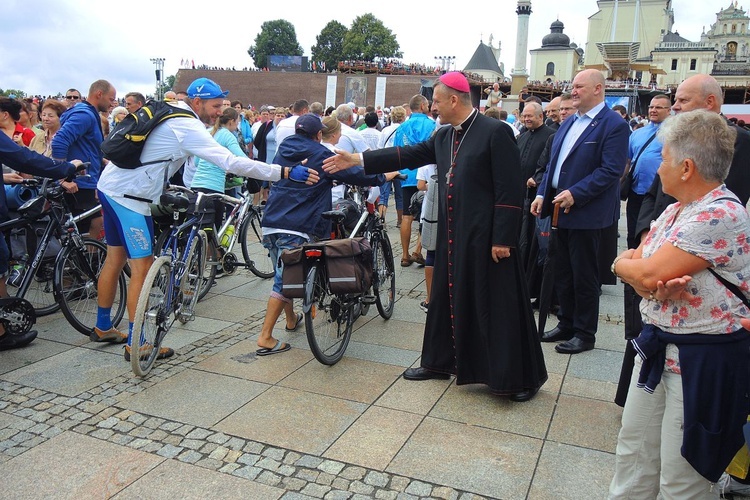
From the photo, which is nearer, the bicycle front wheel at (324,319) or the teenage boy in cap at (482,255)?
the teenage boy in cap at (482,255)

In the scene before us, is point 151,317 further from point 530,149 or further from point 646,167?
point 646,167

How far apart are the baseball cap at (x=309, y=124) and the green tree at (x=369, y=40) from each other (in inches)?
3137

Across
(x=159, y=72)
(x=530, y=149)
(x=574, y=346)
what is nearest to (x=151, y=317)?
(x=574, y=346)

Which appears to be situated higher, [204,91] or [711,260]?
[204,91]

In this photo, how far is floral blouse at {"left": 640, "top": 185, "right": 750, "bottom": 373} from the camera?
2104mm

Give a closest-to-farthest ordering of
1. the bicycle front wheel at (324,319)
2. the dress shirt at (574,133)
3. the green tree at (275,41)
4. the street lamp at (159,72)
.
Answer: the bicycle front wheel at (324,319)
the dress shirt at (574,133)
the street lamp at (159,72)
the green tree at (275,41)

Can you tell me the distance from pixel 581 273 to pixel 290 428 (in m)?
2.64

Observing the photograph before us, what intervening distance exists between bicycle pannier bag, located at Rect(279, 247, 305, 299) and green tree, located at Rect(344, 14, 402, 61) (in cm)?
8032

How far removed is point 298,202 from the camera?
15.3 feet

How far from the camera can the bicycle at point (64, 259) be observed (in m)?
5.03

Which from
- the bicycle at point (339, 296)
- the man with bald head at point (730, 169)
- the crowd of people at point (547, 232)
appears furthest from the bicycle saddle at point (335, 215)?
the man with bald head at point (730, 169)

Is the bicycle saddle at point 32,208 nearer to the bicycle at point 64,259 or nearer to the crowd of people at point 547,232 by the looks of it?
the bicycle at point 64,259

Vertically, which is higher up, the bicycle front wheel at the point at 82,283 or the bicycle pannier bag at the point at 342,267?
the bicycle pannier bag at the point at 342,267

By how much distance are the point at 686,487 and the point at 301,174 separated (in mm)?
3078
